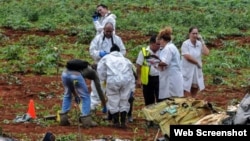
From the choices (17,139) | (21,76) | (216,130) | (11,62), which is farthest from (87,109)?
(11,62)

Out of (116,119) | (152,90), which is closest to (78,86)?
(116,119)

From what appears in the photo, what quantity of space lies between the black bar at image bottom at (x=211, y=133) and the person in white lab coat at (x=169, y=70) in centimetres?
414

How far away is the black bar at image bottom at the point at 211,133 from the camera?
9.13 meters

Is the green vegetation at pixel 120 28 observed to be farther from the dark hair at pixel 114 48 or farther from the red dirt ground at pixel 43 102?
the dark hair at pixel 114 48

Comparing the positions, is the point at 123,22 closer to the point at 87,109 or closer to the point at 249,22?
the point at 249,22

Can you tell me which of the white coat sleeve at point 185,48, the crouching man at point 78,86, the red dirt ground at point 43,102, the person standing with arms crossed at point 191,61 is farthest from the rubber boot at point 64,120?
the white coat sleeve at point 185,48

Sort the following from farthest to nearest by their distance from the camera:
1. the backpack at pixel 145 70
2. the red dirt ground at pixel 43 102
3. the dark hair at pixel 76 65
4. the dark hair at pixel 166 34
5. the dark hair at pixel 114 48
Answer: the backpack at pixel 145 70
the dark hair at pixel 114 48
the dark hair at pixel 166 34
the dark hair at pixel 76 65
the red dirt ground at pixel 43 102

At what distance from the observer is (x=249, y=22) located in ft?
101

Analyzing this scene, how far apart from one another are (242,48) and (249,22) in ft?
22.0

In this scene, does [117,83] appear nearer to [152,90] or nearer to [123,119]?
[123,119]

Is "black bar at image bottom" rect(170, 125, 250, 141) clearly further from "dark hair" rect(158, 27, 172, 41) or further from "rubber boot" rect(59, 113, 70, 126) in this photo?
"rubber boot" rect(59, 113, 70, 126)

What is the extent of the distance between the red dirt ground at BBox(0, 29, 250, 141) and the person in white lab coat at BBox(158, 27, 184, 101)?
753mm

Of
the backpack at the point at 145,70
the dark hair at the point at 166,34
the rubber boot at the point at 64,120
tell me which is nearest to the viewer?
the dark hair at the point at 166,34

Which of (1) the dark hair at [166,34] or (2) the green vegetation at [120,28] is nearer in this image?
(1) the dark hair at [166,34]
